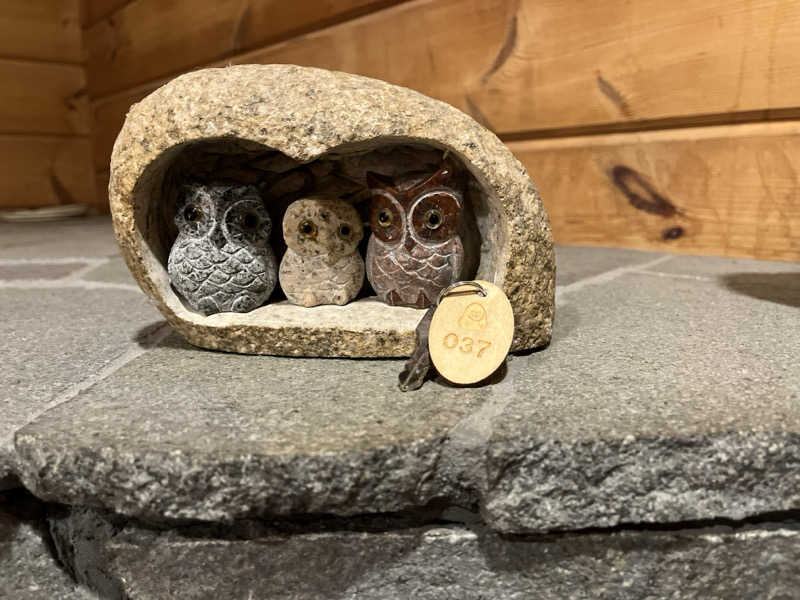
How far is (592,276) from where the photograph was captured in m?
1.58

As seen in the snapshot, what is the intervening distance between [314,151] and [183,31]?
245 cm

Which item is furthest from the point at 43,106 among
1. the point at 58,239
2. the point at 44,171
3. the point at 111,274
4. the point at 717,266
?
the point at 717,266

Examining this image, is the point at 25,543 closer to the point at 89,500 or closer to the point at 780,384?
the point at 89,500

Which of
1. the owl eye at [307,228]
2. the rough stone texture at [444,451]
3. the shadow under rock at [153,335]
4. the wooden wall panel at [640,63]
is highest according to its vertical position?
the wooden wall panel at [640,63]

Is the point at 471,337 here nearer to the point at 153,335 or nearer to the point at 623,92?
the point at 153,335

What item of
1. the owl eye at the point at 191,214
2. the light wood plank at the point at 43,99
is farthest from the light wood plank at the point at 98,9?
the owl eye at the point at 191,214

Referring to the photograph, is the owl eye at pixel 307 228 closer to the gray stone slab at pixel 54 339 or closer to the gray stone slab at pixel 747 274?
the gray stone slab at pixel 54 339

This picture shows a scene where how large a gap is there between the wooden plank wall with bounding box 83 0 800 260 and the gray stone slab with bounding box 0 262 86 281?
115 centimetres

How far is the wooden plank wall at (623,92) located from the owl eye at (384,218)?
3.56 feet

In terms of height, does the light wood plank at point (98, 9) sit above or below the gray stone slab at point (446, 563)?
above

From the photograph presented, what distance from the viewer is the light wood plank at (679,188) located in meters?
1.59

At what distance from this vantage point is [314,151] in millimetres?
858

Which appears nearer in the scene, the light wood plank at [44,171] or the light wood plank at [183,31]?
the light wood plank at [183,31]

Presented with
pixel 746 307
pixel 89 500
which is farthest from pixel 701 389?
pixel 89 500
